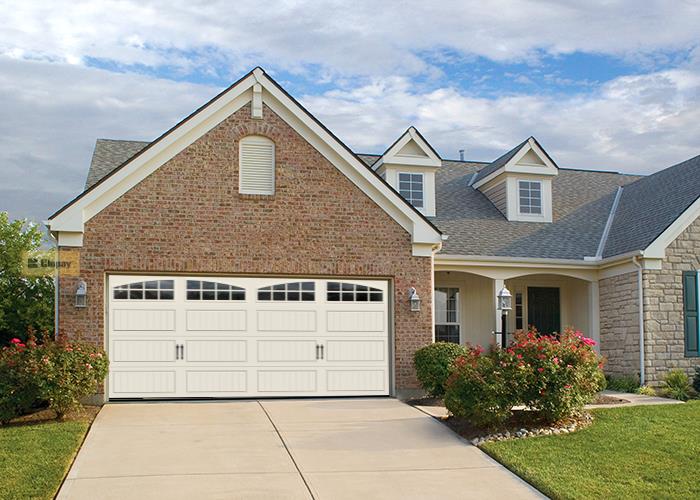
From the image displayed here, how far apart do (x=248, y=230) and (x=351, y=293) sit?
96.5 inches

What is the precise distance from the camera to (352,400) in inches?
619

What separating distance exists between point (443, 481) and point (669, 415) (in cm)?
542

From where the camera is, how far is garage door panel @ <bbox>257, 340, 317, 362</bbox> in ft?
51.5

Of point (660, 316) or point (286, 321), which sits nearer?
point (286, 321)

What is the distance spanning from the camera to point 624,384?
18000 mm

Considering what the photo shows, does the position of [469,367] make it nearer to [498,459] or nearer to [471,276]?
[498,459]

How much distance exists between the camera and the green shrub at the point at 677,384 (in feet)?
56.0

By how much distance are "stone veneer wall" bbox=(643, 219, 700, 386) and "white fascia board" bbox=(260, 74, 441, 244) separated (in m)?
5.49

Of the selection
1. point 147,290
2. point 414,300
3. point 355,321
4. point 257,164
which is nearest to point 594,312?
point 414,300

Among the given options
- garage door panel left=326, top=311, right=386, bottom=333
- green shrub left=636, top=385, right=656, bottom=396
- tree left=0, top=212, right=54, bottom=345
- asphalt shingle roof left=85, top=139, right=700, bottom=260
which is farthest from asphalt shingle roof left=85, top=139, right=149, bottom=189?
green shrub left=636, top=385, right=656, bottom=396

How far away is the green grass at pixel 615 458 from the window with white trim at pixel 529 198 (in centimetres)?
974

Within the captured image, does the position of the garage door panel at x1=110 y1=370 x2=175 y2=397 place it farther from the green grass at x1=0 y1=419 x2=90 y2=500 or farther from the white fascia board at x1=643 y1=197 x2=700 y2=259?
the white fascia board at x1=643 y1=197 x2=700 y2=259

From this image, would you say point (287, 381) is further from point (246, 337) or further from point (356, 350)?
point (356, 350)

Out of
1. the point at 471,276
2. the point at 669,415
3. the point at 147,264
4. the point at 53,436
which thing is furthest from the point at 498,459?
the point at 471,276
